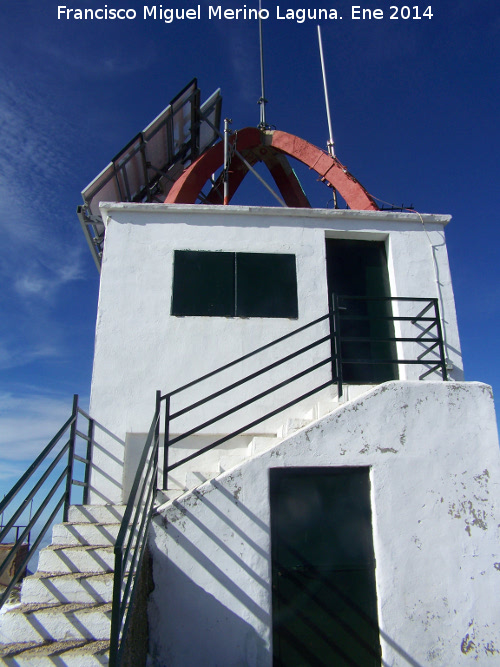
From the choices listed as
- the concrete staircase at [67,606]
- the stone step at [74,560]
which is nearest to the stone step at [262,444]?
the concrete staircase at [67,606]

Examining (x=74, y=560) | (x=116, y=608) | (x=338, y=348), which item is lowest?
(x=116, y=608)

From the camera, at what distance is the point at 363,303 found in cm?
781

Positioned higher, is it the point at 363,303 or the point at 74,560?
the point at 363,303

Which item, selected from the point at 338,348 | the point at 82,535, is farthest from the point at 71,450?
the point at 338,348

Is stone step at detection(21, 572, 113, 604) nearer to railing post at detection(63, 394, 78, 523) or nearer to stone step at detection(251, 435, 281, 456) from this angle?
railing post at detection(63, 394, 78, 523)

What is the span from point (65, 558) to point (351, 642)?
2.88 metres

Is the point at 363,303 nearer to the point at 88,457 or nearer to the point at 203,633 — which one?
the point at 88,457

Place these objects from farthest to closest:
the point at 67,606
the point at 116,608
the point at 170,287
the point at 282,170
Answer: the point at 282,170 < the point at 170,287 < the point at 67,606 < the point at 116,608

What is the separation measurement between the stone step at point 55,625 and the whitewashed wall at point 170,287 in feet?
7.87

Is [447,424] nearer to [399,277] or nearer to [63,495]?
[399,277]

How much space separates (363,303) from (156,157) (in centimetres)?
520

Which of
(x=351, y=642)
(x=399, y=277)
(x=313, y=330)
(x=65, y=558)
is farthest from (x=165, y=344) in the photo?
(x=351, y=642)

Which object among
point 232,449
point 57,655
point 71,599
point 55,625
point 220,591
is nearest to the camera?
point 57,655

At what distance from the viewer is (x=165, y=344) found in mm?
6957
